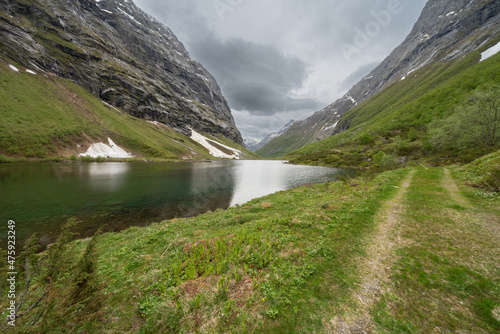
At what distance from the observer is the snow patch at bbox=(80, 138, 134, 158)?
86812 mm

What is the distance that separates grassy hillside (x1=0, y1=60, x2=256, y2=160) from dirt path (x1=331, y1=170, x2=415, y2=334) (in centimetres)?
9290

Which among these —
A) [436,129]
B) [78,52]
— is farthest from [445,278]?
[78,52]

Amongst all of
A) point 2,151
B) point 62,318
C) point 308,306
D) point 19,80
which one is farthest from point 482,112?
point 19,80

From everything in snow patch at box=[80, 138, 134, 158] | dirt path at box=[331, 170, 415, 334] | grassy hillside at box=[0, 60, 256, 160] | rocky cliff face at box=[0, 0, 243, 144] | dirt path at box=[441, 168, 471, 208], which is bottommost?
dirt path at box=[331, 170, 415, 334]

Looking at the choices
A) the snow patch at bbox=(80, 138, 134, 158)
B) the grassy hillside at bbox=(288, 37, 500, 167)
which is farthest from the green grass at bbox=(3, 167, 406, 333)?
the snow patch at bbox=(80, 138, 134, 158)

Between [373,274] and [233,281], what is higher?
[373,274]

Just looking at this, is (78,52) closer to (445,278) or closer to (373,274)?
(373,274)

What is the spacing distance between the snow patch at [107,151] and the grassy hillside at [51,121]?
2747 millimetres

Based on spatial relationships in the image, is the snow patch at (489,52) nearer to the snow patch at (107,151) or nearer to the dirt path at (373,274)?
the dirt path at (373,274)

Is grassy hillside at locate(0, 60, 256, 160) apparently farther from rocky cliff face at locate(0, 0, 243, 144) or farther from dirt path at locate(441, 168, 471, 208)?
dirt path at locate(441, 168, 471, 208)

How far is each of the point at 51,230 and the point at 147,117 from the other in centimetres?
18519

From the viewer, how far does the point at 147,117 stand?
567 ft

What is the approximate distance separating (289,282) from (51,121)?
120202 millimetres

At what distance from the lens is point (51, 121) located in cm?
7850
